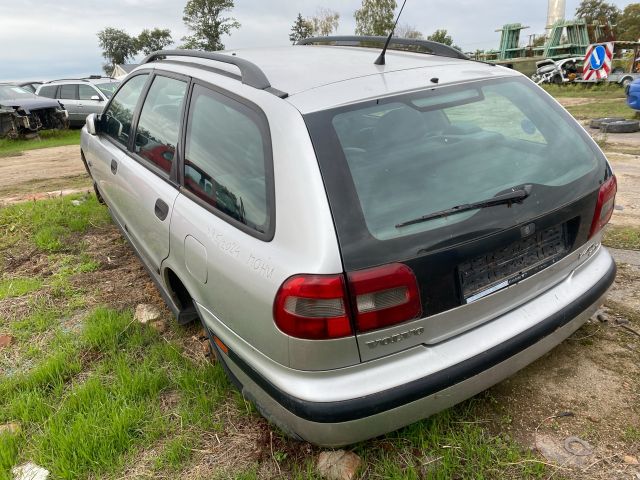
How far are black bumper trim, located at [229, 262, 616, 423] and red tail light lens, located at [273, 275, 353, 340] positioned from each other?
254 millimetres

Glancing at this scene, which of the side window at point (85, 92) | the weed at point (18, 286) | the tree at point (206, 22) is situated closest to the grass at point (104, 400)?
the weed at point (18, 286)

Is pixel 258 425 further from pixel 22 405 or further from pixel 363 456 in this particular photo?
pixel 22 405

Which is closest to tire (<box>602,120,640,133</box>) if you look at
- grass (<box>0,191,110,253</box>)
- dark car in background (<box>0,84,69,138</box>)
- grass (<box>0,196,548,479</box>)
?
grass (<box>0,196,548,479</box>)

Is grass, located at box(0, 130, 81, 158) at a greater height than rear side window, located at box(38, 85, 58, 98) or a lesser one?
lesser

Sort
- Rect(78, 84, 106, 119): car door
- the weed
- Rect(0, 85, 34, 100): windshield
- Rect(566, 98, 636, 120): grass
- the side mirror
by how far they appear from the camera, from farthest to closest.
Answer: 1. Rect(78, 84, 106, 119): car door
2. Rect(0, 85, 34, 100): windshield
3. Rect(566, 98, 636, 120): grass
4. the side mirror
5. the weed

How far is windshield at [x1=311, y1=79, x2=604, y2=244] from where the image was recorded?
1698mm

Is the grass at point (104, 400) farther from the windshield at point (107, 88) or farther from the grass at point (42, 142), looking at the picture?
the windshield at point (107, 88)

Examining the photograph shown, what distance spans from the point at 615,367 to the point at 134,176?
295cm

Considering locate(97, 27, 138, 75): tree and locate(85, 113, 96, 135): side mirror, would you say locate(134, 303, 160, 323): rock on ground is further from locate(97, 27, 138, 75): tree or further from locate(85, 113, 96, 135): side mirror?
locate(97, 27, 138, 75): tree

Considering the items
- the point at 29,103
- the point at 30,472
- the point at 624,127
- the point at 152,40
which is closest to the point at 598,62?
the point at 624,127

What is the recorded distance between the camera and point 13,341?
304cm

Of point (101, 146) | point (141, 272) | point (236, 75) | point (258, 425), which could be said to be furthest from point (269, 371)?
point (101, 146)

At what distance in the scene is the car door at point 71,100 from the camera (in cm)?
1524

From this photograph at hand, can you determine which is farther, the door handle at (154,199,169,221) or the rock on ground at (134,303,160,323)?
the rock on ground at (134,303,160,323)
